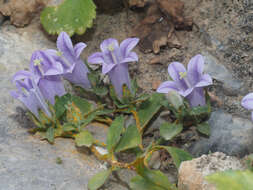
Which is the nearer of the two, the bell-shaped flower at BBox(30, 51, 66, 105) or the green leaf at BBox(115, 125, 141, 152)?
the green leaf at BBox(115, 125, 141, 152)

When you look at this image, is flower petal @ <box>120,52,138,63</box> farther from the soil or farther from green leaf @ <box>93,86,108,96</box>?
the soil

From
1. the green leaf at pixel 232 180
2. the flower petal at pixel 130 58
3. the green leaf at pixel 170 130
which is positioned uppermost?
the green leaf at pixel 232 180

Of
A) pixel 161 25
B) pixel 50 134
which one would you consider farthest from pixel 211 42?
pixel 50 134

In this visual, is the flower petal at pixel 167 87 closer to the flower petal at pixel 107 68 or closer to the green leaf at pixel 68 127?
the flower petal at pixel 107 68

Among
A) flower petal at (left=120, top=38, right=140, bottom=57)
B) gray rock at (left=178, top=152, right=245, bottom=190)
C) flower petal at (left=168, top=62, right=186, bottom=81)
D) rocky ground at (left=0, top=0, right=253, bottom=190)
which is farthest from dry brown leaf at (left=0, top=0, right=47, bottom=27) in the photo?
gray rock at (left=178, top=152, right=245, bottom=190)

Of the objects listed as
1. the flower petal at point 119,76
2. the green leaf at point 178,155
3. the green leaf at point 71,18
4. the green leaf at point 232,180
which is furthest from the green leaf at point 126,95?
the green leaf at point 232,180

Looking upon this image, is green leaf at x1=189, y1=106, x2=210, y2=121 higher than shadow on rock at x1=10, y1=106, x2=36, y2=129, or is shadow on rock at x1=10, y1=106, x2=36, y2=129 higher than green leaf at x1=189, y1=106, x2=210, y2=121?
shadow on rock at x1=10, y1=106, x2=36, y2=129
